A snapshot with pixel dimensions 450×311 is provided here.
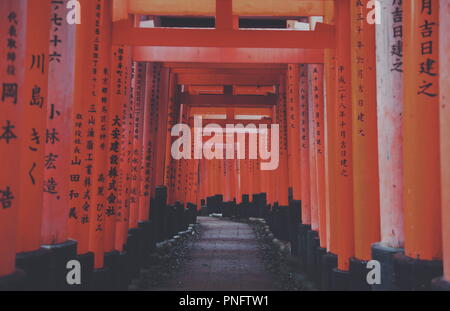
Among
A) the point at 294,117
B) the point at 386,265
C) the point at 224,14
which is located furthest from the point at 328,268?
the point at 294,117

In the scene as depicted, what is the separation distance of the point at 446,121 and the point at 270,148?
12717 millimetres

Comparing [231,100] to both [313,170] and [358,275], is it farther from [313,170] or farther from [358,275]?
[358,275]

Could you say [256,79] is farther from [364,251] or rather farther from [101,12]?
[364,251]

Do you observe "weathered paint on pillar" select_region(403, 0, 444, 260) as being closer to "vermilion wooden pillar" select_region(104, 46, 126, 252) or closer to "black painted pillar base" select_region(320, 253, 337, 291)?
"black painted pillar base" select_region(320, 253, 337, 291)

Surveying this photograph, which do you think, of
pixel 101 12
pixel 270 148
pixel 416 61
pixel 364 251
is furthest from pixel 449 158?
pixel 270 148

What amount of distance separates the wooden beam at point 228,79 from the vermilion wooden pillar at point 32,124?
9166mm

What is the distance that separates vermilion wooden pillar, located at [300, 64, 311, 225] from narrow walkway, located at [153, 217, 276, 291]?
1.33 metres

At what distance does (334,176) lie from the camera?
18.5ft

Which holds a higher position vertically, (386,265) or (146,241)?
(386,265)

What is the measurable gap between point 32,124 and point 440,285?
292 cm

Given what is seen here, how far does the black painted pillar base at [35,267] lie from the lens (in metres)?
3.28

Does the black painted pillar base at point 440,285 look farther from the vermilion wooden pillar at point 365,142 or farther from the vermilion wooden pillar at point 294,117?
the vermilion wooden pillar at point 294,117

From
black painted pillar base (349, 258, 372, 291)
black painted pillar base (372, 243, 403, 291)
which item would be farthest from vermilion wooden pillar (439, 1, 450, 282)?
black painted pillar base (349, 258, 372, 291)

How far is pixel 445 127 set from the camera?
2699 millimetres
